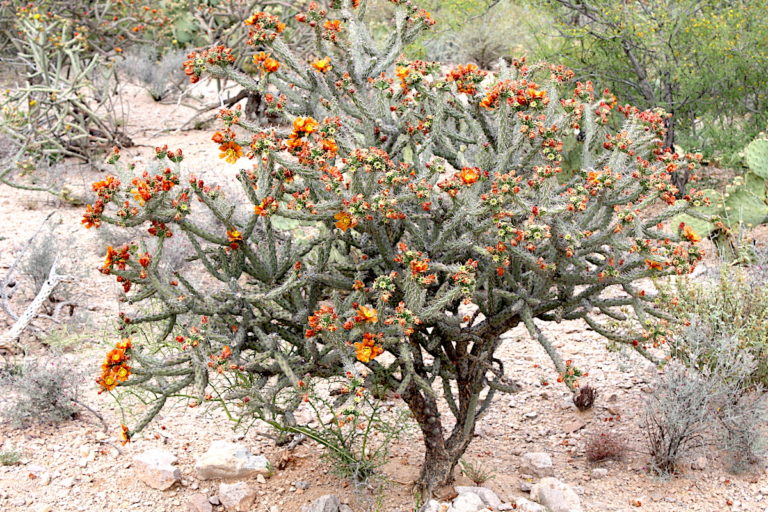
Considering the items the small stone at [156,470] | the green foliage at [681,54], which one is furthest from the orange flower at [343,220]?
the green foliage at [681,54]

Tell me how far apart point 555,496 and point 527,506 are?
20cm

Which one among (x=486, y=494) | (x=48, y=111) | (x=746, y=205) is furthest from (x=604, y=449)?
(x=48, y=111)

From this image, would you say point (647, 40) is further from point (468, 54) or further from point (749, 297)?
point (468, 54)

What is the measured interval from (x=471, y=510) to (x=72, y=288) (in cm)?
416

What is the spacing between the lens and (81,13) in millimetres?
10602

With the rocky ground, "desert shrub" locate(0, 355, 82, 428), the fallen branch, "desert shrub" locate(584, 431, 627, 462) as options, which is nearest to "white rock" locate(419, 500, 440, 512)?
the rocky ground

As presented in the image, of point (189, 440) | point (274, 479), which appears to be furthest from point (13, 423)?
point (274, 479)

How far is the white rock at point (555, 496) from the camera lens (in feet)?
11.9

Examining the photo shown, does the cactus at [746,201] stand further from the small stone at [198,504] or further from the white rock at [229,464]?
the small stone at [198,504]

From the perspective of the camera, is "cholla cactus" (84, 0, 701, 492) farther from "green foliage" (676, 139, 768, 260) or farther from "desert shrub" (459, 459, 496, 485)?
"green foliage" (676, 139, 768, 260)

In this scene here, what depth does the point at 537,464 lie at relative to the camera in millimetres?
4148

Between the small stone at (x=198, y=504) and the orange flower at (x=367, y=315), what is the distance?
59.6 inches

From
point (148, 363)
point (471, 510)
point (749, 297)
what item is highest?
point (749, 297)

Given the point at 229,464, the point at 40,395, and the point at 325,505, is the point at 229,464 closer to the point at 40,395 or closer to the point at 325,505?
the point at 325,505
